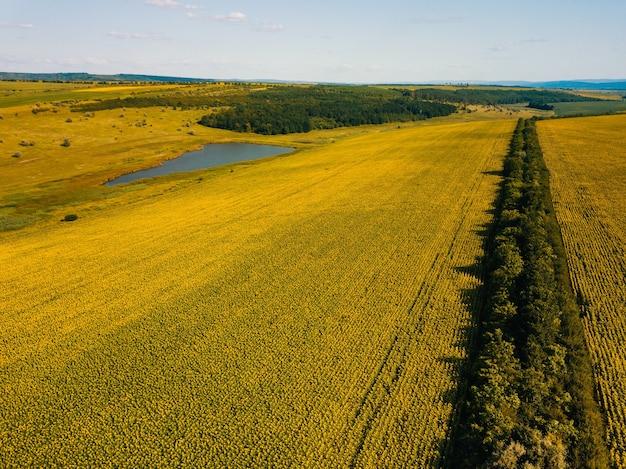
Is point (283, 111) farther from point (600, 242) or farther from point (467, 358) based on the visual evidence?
point (467, 358)

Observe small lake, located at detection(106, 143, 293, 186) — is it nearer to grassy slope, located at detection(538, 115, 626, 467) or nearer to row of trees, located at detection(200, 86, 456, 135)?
row of trees, located at detection(200, 86, 456, 135)

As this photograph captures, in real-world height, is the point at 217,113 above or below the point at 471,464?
above

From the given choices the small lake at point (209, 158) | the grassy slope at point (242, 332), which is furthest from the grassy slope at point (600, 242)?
the small lake at point (209, 158)

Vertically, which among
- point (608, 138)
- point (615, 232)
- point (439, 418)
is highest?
point (608, 138)

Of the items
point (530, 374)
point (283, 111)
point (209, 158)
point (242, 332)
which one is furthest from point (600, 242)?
point (283, 111)

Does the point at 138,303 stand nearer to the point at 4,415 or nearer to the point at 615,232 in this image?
the point at 4,415

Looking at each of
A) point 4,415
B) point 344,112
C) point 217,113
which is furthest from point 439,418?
point 344,112

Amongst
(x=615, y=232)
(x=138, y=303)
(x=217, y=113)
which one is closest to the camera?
(x=138, y=303)
